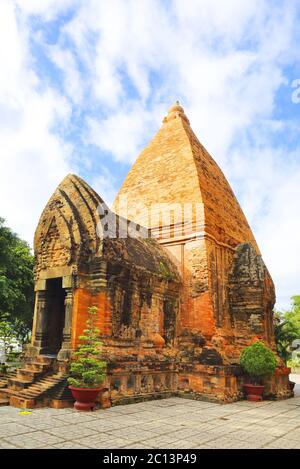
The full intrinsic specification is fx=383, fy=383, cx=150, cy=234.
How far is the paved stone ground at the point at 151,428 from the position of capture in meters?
5.81

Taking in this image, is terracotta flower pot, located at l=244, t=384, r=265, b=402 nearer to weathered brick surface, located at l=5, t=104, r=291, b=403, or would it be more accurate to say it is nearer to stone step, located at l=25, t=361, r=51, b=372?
weathered brick surface, located at l=5, t=104, r=291, b=403

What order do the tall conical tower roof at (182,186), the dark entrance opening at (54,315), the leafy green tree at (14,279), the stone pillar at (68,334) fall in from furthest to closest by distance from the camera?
the leafy green tree at (14,279)
the tall conical tower roof at (182,186)
the dark entrance opening at (54,315)
the stone pillar at (68,334)

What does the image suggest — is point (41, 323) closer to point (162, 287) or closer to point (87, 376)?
point (87, 376)

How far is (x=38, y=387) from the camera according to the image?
8867 mm

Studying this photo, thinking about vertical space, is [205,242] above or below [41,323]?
above

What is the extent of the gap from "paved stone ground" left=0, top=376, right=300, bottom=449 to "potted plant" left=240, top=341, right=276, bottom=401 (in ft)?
6.01

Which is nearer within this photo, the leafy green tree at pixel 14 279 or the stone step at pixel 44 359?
the stone step at pixel 44 359

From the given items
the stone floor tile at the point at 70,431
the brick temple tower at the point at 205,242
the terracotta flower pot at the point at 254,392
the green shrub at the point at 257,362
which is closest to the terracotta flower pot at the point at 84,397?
the stone floor tile at the point at 70,431

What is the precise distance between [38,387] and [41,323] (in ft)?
6.86

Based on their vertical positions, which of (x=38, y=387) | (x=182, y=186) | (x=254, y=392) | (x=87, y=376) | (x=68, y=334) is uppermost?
(x=182, y=186)

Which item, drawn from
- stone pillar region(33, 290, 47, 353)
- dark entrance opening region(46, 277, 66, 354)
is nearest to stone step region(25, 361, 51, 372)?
stone pillar region(33, 290, 47, 353)

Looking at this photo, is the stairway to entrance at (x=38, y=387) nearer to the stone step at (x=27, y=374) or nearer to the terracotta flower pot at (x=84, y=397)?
the stone step at (x=27, y=374)

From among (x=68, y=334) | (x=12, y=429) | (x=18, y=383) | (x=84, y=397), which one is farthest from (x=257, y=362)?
(x=12, y=429)

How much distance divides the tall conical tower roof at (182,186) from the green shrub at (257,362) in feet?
13.1
